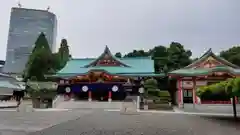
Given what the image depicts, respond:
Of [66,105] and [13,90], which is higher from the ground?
[13,90]

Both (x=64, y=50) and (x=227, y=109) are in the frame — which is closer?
(x=227, y=109)

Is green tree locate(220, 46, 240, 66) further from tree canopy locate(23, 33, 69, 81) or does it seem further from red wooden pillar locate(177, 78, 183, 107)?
tree canopy locate(23, 33, 69, 81)

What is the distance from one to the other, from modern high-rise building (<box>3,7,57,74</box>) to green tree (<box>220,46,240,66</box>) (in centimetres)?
5534

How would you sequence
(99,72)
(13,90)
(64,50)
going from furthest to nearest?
(64,50) → (99,72) → (13,90)

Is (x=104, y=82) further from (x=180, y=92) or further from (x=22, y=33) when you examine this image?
(x=22, y=33)

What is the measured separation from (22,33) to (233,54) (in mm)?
61889

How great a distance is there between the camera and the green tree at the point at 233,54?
→ 48297mm

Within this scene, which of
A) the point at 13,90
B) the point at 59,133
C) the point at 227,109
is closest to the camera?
the point at 59,133

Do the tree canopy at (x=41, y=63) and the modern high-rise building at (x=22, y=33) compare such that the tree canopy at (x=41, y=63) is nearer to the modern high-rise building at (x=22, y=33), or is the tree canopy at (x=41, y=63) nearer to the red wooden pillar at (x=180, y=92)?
the red wooden pillar at (x=180, y=92)

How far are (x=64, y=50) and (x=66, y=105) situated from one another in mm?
31147

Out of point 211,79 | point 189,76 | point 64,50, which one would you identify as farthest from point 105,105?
point 64,50

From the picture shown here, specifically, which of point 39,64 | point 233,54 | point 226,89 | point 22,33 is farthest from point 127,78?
point 22,33

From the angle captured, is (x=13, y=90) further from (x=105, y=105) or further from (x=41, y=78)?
(x=41, y=78)

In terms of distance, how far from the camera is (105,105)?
2705cm
